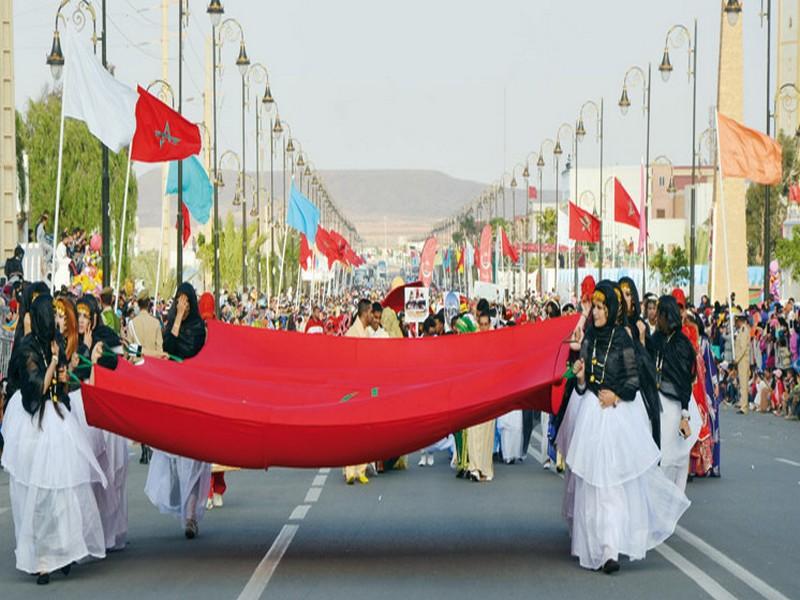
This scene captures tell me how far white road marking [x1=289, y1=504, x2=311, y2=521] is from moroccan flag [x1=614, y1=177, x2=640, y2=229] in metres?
37.9

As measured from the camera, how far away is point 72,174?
3494 inches

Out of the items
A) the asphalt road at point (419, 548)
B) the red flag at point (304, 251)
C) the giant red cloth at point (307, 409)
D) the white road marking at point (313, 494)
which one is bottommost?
the white road marking at point (313, 494)

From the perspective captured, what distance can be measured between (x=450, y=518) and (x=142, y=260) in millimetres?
91296

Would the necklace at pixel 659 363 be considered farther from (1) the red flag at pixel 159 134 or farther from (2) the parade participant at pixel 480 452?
(1) the red flag at pixel 159 134

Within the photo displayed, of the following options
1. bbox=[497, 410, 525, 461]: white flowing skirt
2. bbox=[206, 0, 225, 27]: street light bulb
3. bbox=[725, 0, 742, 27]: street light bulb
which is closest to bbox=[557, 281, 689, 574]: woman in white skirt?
bbox=[497, 410, 525, 461]: white flowing skirt

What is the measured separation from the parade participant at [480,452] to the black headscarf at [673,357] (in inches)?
153

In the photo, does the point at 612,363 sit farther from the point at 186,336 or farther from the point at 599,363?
the point at 186,336

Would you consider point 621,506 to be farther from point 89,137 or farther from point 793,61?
point 793,61

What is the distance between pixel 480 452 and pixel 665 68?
106 ft

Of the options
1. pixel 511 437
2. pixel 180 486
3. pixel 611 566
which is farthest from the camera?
pixel 511 437

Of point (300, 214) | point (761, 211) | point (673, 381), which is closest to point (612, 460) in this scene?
point (673, 381)

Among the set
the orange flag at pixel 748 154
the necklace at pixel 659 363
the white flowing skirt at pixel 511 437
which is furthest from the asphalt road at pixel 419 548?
the orange flag at pixel 748 154

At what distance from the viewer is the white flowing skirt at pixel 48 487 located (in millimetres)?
12508

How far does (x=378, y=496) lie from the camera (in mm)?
18484
